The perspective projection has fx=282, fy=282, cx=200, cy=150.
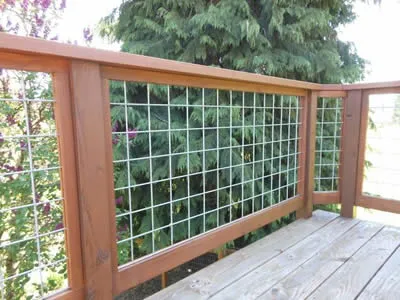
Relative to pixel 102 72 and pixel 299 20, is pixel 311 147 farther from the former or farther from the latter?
pixel 102 72

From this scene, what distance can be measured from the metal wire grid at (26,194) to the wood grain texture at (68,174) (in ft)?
2.11

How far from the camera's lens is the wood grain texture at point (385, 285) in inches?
50.5

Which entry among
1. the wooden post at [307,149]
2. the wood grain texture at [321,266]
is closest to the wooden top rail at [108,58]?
the wooden post at [307,149]

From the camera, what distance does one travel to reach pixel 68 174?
3.20ft

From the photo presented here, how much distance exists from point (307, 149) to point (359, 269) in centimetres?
94

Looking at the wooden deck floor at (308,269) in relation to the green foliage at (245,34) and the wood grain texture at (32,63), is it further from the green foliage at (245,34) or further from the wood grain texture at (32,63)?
the green foliage at (245,34)

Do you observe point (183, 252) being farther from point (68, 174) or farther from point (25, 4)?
point (25, 4)

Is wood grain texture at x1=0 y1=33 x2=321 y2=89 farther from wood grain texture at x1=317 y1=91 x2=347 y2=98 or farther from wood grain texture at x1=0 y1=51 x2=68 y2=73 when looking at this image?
wood grain texture at x1=317 y1=91 x2=347 y2=98

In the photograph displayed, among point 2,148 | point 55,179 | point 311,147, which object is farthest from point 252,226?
point 2,148

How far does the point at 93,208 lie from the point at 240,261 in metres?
0.95

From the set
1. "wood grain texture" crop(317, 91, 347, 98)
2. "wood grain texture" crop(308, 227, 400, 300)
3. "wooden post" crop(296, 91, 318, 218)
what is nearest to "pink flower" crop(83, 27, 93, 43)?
"wooden post" crop(296, 91, 318, 218)

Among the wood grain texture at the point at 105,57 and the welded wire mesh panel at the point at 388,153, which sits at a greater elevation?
the wood grain texture at the point at 105,57

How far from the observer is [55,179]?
1.73 m

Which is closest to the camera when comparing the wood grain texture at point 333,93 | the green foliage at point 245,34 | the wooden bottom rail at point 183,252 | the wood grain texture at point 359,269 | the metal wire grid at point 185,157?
the wooden bottom rail at point 183,252
